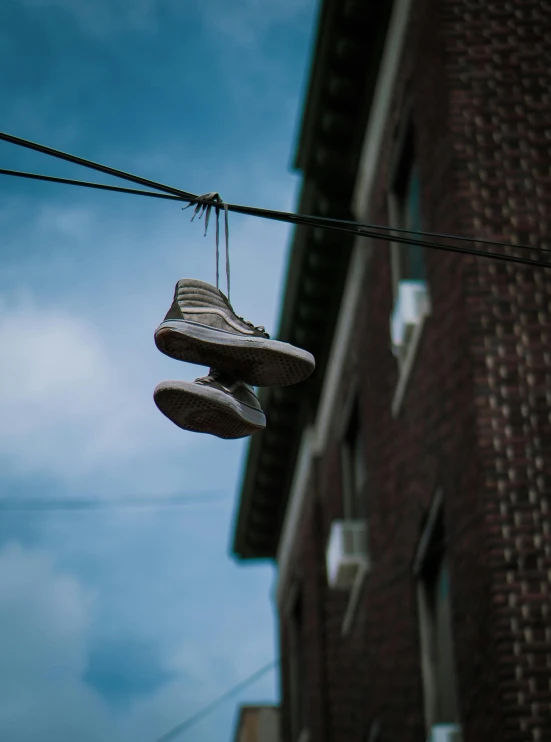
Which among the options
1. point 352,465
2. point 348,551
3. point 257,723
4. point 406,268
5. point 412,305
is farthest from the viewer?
point 257,723

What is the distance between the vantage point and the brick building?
8.43 metres

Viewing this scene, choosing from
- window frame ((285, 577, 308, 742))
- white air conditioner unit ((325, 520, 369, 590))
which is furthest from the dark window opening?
window frame ((285, 577, 308, 742))

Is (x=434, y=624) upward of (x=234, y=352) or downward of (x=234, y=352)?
downward

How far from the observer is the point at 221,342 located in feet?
20.2

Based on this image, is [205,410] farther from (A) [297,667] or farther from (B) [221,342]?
(A) [297,667]

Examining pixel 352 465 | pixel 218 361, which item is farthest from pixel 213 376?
pixel 352 465

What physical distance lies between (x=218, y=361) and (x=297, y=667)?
504 inches

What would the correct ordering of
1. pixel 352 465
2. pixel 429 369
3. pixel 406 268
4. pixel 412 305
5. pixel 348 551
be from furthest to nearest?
pixel 352 465 → pixel 348 551 → pixel 406 268 → pixel 412 305 → pixel 429 369

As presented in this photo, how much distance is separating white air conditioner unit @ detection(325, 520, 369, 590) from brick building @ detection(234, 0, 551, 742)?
2 cm

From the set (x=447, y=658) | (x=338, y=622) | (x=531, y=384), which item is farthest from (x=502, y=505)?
(x=338, y=622)

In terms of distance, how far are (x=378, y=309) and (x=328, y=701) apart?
16.2ft

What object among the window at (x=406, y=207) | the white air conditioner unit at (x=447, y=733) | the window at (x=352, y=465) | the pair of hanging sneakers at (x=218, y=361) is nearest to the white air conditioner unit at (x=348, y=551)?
the window at (x=352, y=465)

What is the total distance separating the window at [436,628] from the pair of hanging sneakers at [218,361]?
390 centimetres

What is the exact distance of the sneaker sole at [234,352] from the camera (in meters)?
6.11
